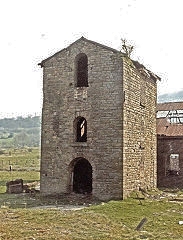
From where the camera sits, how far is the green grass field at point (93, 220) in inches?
450

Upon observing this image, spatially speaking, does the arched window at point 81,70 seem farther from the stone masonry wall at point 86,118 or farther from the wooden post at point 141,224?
the wooden post at point 141,224

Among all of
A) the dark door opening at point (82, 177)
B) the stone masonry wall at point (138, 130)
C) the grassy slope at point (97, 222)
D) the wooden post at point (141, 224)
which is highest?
the stone masonry wall at point (138, 130)

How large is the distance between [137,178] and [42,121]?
5.85m

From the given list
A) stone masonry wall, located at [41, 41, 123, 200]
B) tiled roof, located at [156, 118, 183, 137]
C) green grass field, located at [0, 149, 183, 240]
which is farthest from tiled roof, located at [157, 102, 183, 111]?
green grass field, located at [0, 149, 183, 240]

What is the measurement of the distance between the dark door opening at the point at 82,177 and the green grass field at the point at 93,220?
3.00 metres

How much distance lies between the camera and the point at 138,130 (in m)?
20.3

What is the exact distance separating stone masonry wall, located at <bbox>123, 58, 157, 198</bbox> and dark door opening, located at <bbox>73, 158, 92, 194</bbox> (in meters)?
2.92

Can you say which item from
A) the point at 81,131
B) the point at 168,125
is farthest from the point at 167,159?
the point at 81,131

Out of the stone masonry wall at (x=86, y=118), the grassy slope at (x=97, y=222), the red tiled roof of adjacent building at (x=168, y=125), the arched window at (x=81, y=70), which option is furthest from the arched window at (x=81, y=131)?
the red tiled roof of adjacent building at (x=168, y=125)

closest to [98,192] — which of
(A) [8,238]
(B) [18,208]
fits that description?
(B) [18,208]

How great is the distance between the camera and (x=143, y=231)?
12289 millimetres

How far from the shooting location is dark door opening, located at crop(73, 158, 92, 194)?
20.7m

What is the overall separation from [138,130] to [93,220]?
8150mm

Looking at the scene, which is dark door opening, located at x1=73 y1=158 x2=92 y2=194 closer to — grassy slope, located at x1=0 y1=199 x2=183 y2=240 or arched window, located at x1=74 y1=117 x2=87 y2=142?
arched window, located at x1=74 y1=117 x2=87 y2=142
